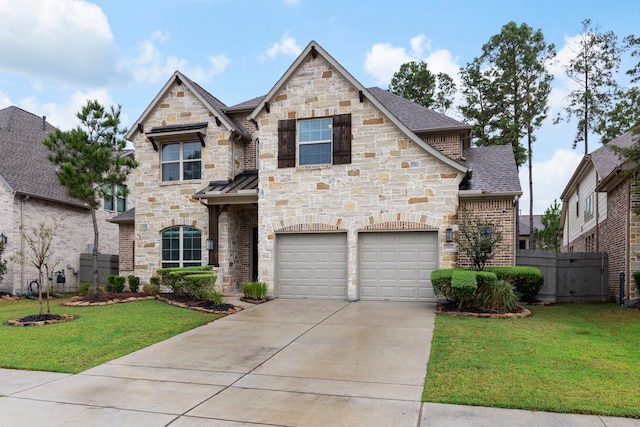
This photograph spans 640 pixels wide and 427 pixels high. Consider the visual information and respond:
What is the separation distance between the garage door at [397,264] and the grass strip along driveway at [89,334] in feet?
16.4

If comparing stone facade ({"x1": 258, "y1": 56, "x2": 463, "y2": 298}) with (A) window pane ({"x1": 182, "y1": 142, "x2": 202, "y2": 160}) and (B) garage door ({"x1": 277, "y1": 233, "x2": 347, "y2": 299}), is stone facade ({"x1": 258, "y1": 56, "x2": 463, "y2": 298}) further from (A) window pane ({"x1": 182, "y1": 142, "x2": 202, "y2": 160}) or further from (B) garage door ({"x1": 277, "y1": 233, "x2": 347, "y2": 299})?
(A) window pane ({"x1": 182, "y1": 142, "x2": 202, "y2": 160})

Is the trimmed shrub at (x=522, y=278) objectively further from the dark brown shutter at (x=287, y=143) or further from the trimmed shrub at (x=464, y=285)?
the dark brown shutter at (x=287, y=143)

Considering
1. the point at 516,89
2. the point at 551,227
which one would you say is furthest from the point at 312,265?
the point at 551,227

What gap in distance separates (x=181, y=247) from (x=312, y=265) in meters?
5.39

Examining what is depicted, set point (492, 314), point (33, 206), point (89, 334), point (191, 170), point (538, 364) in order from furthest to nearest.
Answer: point (33, 206)
point (191, 170)
point (492, 314)
point (89, 334)
point (538, 364)

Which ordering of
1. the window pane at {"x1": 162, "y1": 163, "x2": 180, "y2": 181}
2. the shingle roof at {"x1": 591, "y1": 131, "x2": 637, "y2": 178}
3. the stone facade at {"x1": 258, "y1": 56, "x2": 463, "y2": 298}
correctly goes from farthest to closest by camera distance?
the window pane at {"x1": 162, "y1": 163, "x2": 180, "y2": 181}, the shingle roof at {"x1": 591, "y1": 131, "x2": 637, "y2": 178}, the stone facade at {"x1": 258, "y1": 56, "x2": 463, "y2": 298}

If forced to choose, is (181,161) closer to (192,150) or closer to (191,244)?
(192,150)

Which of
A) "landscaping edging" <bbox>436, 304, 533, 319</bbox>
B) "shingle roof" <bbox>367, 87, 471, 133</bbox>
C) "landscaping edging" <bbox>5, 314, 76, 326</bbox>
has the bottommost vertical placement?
"landscaping edging" <bbox>5, 314, 76, 326</bbox>

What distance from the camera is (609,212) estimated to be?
602 inches

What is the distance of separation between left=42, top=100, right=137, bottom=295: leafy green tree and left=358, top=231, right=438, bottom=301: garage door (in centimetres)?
845

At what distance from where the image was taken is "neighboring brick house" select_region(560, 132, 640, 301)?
12.8m

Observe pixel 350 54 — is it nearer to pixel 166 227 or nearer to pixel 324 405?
pixel 166 227

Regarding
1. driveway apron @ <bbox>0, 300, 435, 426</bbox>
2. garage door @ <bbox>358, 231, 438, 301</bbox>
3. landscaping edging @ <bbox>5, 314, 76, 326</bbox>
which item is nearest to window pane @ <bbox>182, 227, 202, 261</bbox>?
landscaping edging @ <bbox>5, 314, 76, 326</bbox>

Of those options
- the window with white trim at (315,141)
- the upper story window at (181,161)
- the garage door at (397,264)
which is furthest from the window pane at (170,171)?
the garage door at (397,264)
